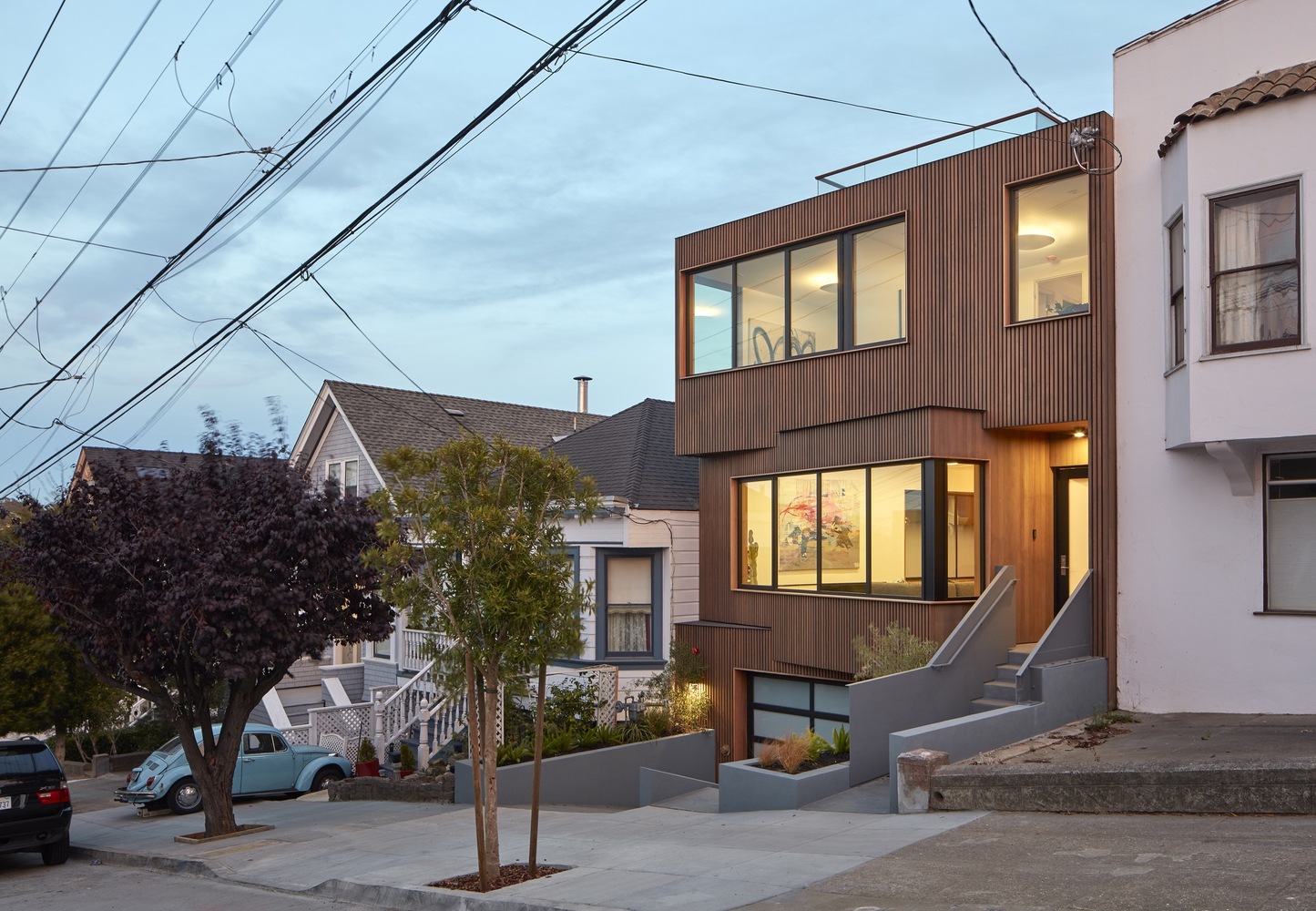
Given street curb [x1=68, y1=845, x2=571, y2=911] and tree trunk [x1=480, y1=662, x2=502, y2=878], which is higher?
tree trunk [x1=480, y1=662, x2=502, y2=878]

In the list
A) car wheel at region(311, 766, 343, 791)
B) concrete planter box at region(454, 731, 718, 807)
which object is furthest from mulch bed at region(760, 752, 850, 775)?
car wheel at region(311, 766, 343, 791)

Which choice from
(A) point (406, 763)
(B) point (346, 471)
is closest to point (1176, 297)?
(A) point (406, 763)

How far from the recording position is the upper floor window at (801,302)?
58.0 feet

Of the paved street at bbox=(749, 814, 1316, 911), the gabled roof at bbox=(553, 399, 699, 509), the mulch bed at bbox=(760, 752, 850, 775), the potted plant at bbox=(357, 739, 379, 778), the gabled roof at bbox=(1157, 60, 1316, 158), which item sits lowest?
the potted plant at bbox=(357, 739, 379, 778)

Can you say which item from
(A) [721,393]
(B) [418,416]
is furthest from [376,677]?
(A) [721,393]

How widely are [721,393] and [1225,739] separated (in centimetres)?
1050

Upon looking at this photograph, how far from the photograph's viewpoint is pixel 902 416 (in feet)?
52.7

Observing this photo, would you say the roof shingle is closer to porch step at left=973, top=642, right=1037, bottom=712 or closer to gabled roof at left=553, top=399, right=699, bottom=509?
gabled roof at left=553, top=399, right=699, bottom=509

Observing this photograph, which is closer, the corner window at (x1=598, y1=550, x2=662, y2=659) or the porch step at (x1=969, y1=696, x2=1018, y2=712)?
the porch step at (x1=969, y1=696, x2=1018, y2=712)

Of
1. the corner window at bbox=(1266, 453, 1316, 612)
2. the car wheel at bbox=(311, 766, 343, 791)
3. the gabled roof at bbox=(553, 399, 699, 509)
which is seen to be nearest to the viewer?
the corner window at bbox=(1266, 453, 1316, 612)

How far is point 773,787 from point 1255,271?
7.93 meters

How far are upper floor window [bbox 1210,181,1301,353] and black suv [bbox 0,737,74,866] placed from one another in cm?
1491

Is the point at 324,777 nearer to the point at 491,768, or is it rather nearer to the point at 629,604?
the point at 629,604

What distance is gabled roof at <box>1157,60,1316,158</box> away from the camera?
12.2 m
